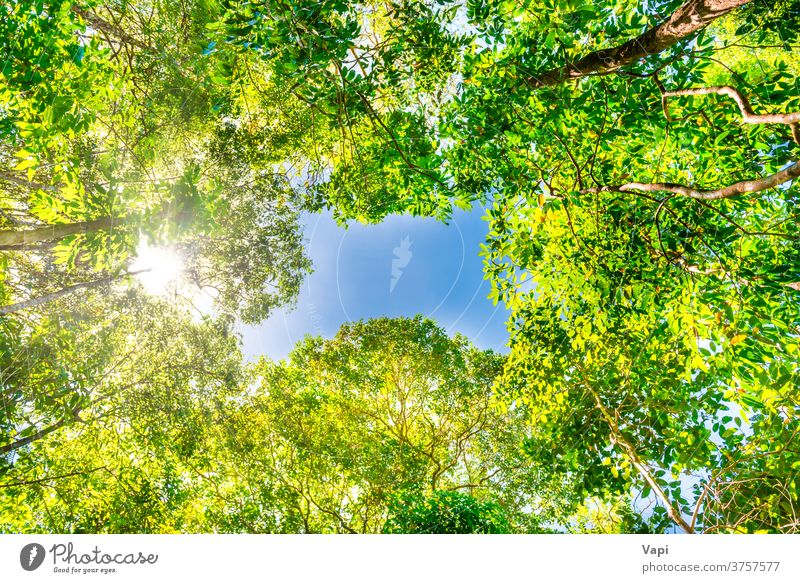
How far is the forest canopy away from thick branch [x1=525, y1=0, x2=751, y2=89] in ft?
0.04

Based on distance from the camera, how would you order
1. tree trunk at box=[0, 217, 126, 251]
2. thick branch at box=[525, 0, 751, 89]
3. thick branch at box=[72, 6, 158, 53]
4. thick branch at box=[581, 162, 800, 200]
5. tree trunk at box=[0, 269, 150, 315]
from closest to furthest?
thick branch at box=[581, 162, 800, 200], thick branch at box=[525, 0, 751, 89], tree trunk at box=[0, 217, 126, 251], tree trunk at box=[0, 269, 150, 315], thick branch at box=[72, 6, 158, 53]

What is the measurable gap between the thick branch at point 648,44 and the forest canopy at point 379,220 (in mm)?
14

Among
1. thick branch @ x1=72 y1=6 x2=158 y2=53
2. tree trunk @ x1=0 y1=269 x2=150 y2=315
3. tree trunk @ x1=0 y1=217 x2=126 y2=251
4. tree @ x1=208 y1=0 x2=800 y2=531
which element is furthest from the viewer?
thick branch @ x1=72 y1=6 x2=158 y2=53

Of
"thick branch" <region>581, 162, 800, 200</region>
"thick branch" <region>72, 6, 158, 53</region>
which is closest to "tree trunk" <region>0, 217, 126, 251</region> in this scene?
"thick branch" <region>72, 6, 158, 53</region>

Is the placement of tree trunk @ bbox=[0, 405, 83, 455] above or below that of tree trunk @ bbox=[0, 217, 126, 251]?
below

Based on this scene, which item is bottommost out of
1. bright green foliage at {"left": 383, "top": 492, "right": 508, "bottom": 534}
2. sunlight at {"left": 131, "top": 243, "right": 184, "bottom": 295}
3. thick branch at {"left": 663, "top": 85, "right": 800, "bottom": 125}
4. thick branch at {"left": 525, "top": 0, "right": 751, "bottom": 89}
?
bright green foliage at {"left": 383, "top": 492, "right": 508, "bottom": 534}

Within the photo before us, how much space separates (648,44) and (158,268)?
2.47m

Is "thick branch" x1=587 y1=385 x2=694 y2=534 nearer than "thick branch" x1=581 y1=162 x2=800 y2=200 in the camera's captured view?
No

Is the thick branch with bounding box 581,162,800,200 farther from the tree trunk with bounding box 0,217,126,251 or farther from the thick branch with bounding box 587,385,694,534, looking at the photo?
the tree trunk with bounding box 0,217,126,251

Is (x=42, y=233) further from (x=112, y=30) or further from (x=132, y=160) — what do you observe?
(x=112, y=30)

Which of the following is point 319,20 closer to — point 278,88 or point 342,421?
point 278,88

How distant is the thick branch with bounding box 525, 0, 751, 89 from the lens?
155 cm

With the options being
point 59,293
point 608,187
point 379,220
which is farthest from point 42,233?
point 608,187
